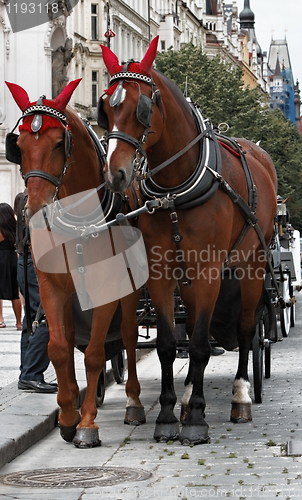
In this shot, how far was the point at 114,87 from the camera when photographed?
622 cm

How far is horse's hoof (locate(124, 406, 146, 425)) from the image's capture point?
7629 mm

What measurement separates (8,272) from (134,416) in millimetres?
8655

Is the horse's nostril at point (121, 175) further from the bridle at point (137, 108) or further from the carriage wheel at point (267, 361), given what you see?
the carriage wheel at point (267, 361)

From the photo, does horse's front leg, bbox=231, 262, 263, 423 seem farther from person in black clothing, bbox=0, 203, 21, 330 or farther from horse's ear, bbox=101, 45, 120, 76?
person in black clothing, bbox=0, 203, 21, 330

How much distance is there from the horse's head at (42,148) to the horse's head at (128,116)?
274 millimetres

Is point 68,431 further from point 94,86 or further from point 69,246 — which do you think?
point 94,86

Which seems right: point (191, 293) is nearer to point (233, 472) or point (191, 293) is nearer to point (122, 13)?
point (233, 472)

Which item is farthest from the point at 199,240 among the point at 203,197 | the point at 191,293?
the point at 191,293

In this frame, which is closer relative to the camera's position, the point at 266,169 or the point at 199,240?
the point at 199,240

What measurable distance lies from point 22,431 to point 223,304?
2524 mm

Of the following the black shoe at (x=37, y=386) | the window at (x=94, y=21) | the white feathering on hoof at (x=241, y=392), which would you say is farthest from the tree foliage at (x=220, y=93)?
the white feathering on hoof at (x=241, y=392)

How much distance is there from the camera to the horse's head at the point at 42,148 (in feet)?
19.6
